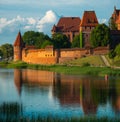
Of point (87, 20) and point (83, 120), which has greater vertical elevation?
point (87, 20)

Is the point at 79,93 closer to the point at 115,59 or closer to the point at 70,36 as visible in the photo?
the point at 115,59

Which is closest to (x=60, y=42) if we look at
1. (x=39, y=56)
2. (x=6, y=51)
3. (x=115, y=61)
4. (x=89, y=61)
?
(x=39, y=56)

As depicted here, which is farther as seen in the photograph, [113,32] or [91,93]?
[113,32]

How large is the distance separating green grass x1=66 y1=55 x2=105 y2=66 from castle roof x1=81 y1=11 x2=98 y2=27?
15.1m

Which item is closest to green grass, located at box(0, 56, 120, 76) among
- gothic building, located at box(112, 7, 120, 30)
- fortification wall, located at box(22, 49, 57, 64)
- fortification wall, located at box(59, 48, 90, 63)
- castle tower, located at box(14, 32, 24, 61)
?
fortification wall, located at box(59, 48, 90, 63)

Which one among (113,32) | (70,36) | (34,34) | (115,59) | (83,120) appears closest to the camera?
(83,120)

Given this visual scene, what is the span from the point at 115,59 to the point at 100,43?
10071 mm

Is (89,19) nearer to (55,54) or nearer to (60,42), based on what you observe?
(60,42)

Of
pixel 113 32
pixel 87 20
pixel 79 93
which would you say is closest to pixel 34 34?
pixel 87 20

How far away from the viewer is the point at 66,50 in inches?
2857

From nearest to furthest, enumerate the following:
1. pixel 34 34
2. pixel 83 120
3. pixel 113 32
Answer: pixel 83 120
pixel 113 32
pixel 34 34

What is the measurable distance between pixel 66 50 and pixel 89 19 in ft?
38.7

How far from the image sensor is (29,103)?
2562cm

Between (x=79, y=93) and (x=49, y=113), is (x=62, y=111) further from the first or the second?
(x=79, y=93)
